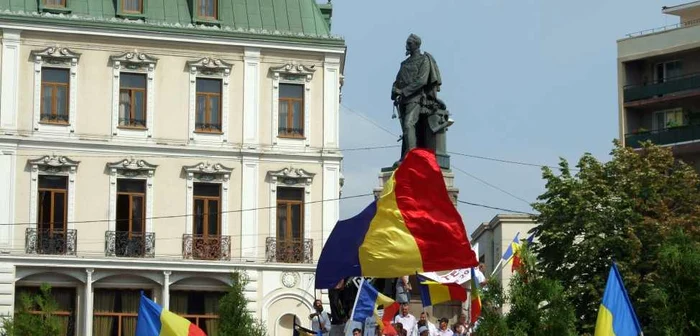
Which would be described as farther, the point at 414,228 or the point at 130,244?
the point at 130,244

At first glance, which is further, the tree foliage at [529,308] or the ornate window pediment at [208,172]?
the ornate window pediment at [208,172]

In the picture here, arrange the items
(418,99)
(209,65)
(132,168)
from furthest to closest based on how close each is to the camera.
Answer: (209,65), (132,168), (418,99)

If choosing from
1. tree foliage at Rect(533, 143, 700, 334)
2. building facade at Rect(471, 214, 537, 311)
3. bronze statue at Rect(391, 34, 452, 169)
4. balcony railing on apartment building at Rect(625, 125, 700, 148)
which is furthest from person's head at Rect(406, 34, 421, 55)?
building facade at Rect(471, 214, 537, 311)

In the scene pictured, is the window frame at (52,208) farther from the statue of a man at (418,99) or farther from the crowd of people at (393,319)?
the crowd of people at (393,319)

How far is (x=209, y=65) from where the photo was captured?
67.8m

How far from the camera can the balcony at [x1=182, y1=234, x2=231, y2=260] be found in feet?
218

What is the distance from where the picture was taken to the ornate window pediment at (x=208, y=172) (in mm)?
67125

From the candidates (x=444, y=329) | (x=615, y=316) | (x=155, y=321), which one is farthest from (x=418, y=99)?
(x=615, y=316)

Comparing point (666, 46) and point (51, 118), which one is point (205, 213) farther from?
point (666, 46)

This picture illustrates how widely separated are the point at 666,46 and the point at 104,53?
25560 mm

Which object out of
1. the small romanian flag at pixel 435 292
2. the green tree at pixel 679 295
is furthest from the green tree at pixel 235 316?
the green tree at pixel 679 295

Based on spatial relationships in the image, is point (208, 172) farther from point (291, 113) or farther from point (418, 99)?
point (418, 99)

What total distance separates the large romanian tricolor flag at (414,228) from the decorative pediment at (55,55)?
108 ft

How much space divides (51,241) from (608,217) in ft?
63.6
